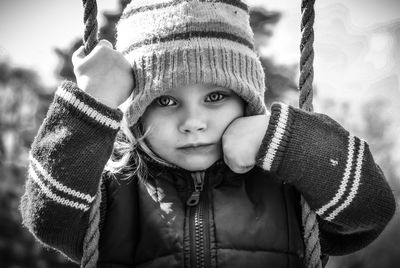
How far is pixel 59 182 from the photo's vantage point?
3.74ft

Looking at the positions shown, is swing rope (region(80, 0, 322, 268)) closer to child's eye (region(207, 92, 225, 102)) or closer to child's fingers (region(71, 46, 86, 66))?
child's fingers (region(71, 46, 86, 66))

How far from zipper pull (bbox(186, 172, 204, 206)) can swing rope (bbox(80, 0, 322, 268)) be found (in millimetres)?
279

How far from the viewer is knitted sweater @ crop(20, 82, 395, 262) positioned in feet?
3.78

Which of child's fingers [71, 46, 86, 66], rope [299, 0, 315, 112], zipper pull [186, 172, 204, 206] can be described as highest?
rope [299, 0, 315, 112]

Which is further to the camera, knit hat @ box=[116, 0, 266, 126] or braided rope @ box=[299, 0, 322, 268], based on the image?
knit hat @ box=[116, 0, 266, 126]

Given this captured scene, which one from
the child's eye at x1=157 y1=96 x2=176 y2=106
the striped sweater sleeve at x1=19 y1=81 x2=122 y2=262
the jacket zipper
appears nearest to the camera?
the striped sweater sleeve at x1=19 y1=81 x2=122 y2=262

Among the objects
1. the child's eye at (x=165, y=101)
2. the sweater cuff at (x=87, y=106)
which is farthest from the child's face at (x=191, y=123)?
the sweater cuff at (x=87, y=106)

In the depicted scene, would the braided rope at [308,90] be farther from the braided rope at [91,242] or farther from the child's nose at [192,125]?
the braided rope at [91,242]

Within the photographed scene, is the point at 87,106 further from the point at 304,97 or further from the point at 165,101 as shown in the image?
the point at 304,97

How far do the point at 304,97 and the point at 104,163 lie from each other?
595 millimetres

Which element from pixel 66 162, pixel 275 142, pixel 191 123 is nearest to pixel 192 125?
pixel 191 123

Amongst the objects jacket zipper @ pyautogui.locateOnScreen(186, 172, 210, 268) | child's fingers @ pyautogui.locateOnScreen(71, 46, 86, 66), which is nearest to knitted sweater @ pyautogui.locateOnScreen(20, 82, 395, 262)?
child's fingers @ pyautogui.locateOnScreen(71, 46, 86, 66)

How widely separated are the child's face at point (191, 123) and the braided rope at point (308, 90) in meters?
0.26

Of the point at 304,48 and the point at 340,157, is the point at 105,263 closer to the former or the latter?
the point at 340,157
